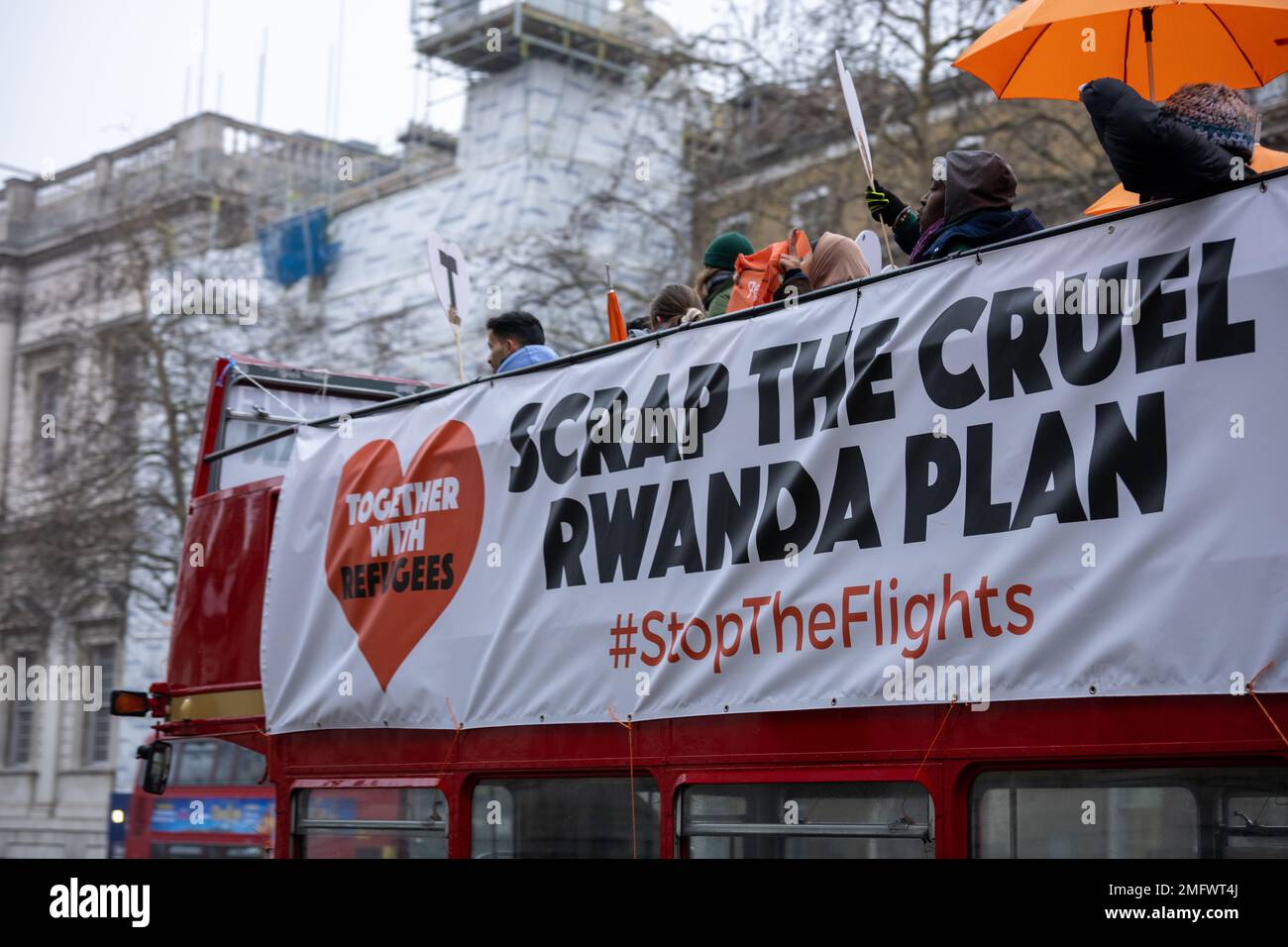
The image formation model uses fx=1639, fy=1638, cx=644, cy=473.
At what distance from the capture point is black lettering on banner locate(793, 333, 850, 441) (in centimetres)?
502

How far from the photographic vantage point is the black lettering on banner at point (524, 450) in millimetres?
6051

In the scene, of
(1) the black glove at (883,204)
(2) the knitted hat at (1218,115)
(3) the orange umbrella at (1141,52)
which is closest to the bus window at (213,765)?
(1) the black glove at (883,204)

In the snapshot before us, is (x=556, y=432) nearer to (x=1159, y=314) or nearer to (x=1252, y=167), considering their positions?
(x=1159, y=314)

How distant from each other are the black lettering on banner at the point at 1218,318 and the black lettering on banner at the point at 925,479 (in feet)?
2.32

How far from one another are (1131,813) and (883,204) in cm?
240

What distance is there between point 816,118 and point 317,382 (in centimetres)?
1080

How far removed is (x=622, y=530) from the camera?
5.60m

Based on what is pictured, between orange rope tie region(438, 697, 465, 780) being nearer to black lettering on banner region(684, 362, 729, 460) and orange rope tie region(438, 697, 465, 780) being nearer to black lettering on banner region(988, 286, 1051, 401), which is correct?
black lettering on banner region(684, 362, 729, 460)

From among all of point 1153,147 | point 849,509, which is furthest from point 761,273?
point 1153,147

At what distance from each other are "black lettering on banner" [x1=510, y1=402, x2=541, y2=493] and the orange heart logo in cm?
21

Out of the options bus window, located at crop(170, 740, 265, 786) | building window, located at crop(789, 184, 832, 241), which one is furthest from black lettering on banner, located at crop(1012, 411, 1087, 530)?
bus window, located at crop(170, 740, 265, 786)

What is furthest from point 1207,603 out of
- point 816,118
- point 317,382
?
point 816,118
